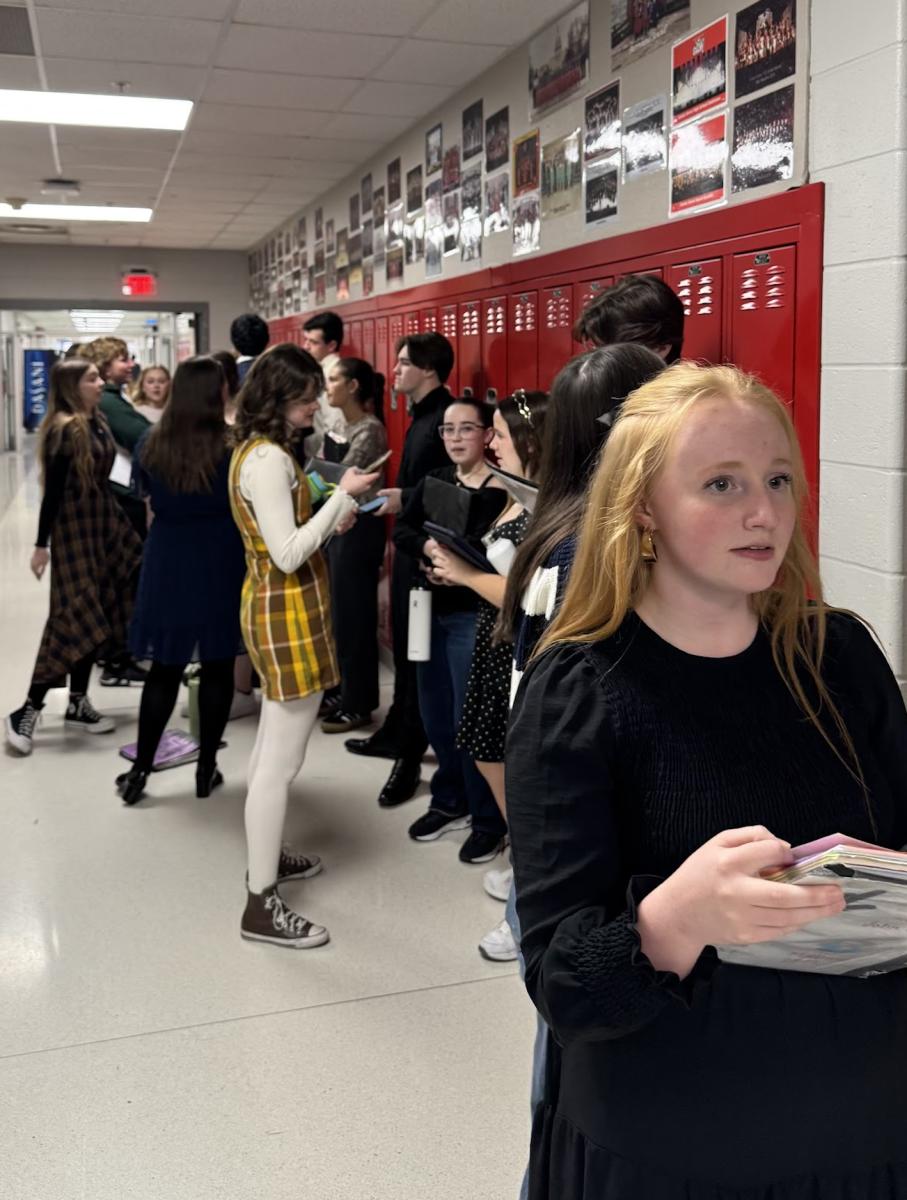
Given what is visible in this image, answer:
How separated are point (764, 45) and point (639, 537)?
2197 mm

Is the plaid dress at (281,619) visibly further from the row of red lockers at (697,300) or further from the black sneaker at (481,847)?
the row of red lockers at (697,300)

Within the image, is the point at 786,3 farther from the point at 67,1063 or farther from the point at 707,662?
the point at 67,1063

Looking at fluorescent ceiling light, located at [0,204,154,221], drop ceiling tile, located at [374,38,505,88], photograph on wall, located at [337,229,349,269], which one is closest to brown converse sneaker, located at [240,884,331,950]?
Answer: drop ceiling tile, located at [374,38,505,88]

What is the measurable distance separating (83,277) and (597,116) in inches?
A: 386

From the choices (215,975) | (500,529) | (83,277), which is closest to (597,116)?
(500,529)

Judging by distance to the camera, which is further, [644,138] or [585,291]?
[585,291]

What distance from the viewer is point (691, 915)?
0.97 meters

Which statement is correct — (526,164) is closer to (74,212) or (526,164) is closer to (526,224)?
(526,224)

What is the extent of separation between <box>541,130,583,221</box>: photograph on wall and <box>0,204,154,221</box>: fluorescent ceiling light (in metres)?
5.80

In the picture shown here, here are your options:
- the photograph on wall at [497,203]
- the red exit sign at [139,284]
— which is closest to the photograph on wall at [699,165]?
the photograph on wall at [497,203]

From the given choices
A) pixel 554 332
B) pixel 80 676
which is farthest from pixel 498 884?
pixel 80 676

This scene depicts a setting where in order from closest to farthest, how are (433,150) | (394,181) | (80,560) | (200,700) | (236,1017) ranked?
(236,1017) → (200,700) → (80,560) → (433,150) → (394,181)

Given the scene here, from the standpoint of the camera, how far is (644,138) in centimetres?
348

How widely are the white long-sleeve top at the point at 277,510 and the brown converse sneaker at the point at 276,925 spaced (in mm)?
893
